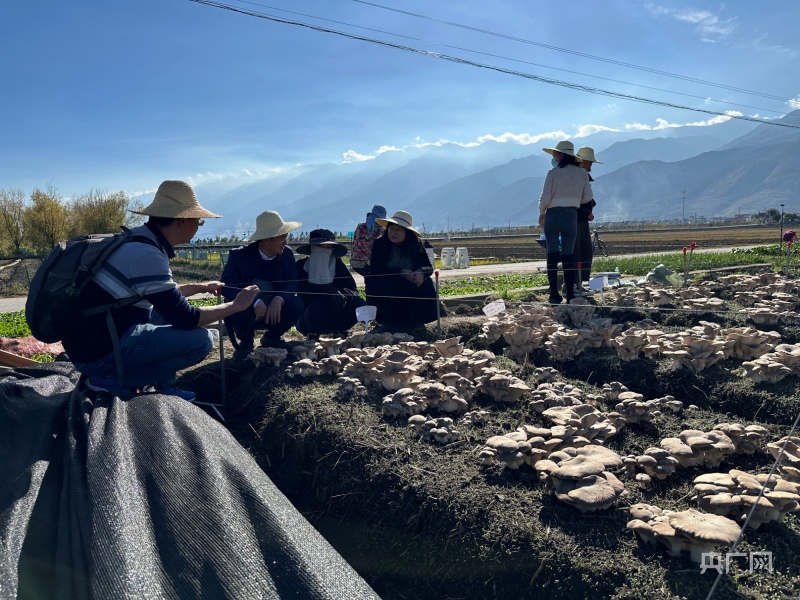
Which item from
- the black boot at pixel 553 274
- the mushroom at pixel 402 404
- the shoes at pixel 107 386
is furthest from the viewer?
the black boot at pixel 553 274

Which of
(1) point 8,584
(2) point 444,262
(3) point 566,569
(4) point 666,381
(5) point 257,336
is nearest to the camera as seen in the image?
(1) point 8,584

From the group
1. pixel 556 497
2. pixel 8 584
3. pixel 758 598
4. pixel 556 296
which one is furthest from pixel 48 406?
pixel 556 296

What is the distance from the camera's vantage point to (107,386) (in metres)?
3.95

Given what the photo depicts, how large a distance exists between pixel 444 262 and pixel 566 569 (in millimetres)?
20411

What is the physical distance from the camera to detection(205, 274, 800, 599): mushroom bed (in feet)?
8.70

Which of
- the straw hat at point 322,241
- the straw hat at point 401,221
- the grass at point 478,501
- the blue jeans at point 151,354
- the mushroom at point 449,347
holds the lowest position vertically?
the grass at point 478,501

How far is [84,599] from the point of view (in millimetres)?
2260

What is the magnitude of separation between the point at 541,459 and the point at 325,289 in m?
4.03

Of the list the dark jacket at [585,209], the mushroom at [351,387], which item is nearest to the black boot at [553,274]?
the dark jacket at [585,209]

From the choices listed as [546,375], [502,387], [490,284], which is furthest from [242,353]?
[490,284]

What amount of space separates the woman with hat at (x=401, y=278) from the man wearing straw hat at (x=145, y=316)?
2.98m

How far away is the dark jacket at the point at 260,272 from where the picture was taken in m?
6.28

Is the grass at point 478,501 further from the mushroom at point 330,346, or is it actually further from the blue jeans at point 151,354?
the blue jeans at point 151,354

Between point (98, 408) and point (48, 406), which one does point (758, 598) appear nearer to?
point (98, 408)
